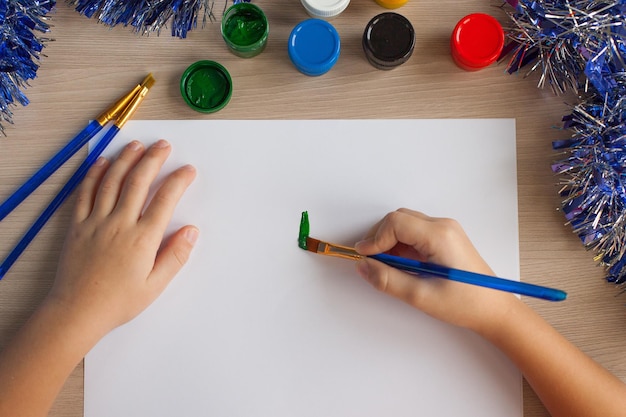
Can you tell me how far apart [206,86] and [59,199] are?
29 cm

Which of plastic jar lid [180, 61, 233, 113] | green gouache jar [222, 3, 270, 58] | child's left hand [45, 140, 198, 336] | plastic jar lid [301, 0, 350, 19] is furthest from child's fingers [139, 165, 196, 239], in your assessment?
plastic jar lid [301, 0, 350, 19]

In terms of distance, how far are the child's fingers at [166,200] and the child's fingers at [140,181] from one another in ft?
0.05

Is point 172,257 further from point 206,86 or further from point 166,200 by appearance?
point 206,86

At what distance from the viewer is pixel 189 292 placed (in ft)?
2.59

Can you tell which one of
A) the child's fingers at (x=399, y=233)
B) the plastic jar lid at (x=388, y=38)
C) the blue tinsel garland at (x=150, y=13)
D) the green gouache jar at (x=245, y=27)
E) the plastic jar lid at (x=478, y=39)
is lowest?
the child's fingers at (x=399, y=233)

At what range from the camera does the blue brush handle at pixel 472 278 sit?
604 millimetres

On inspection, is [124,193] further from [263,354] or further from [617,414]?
[617,414]

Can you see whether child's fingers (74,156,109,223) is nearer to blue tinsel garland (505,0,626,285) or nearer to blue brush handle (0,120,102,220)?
blue brush handle (0,120,102,220)

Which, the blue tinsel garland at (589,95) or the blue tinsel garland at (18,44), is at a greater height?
the blue tinsel garland at (589,95)

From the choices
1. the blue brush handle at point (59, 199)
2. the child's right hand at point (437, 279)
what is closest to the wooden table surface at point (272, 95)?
the blue brush handle at point (59, 199)

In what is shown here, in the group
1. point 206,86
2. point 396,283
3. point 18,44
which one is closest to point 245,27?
point 206,86

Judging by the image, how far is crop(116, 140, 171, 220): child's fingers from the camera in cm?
77

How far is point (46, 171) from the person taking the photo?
2.59 ft

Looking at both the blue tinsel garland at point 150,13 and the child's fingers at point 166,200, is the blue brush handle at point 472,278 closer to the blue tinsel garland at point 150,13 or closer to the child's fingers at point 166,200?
the child's fingers at point 166,200
